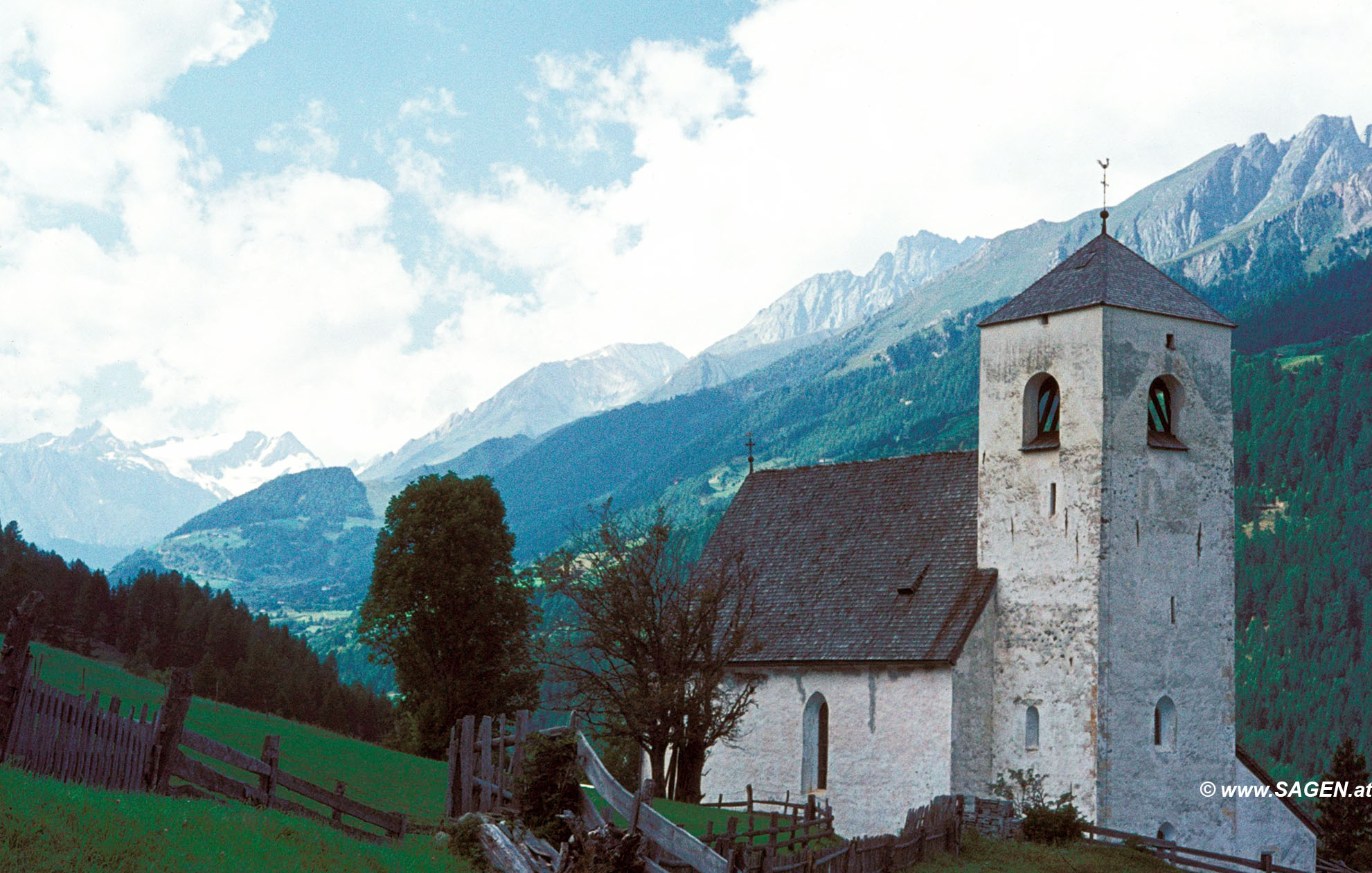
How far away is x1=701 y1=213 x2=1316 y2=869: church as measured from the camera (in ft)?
132

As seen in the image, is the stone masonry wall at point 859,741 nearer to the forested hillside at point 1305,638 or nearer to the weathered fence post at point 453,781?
the weathered fence post at point 453,781

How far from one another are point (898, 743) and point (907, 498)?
9021 millimetres

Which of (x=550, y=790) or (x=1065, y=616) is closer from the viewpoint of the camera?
(x=550, y=790)

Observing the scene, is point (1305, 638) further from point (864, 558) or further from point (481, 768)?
point (481, 768)

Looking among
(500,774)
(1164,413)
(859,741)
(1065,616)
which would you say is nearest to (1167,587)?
(1065,616)

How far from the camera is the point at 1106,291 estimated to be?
137 feet

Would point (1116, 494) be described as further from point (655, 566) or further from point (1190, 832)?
point (655, 566)

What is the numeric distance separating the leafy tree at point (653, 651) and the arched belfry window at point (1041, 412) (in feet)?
32.8

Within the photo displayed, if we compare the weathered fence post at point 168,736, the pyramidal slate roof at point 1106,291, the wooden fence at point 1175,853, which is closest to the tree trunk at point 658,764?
the wooden fence at point 1175,853

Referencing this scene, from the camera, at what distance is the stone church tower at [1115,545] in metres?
40.0

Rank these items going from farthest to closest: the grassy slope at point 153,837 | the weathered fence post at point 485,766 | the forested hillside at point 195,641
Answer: the forested hillside at point 195,641 < the weathered fence post at point 485,766 < the grassy slope at point 153,837

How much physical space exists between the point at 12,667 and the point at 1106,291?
3221 centimetres

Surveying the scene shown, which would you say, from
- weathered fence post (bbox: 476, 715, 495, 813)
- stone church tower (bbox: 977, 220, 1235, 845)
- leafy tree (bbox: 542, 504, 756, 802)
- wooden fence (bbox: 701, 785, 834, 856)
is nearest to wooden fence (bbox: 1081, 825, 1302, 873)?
stone church tower (bbox: 977, 220, 1235, 845)

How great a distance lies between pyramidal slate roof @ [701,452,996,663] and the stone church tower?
1.57 metres
